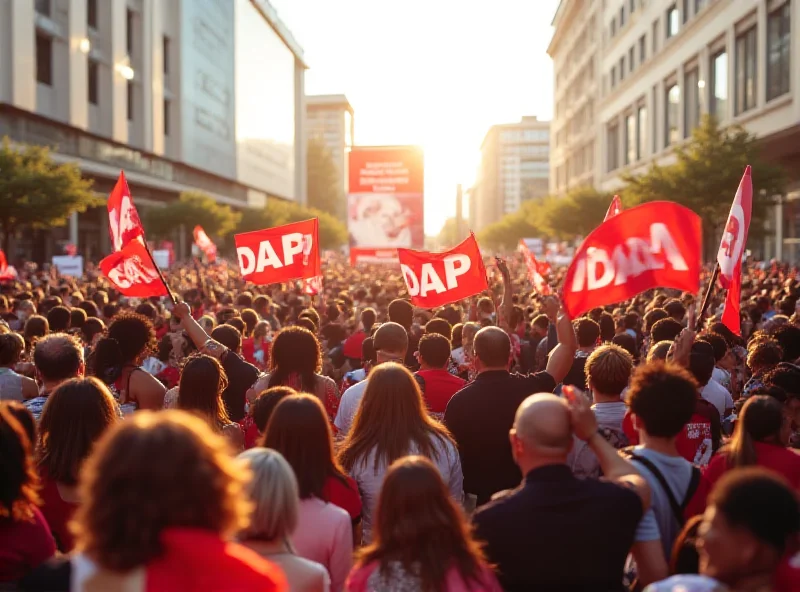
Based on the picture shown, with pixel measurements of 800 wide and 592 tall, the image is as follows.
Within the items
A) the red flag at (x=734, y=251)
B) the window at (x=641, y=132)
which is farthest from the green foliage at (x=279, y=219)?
the red flag at (x=734, y=251)

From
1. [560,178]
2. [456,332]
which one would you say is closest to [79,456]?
[456,332]

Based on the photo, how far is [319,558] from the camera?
140 inches

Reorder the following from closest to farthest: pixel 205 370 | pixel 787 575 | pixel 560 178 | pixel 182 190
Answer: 1. pixel 787 575
2. pixel 205 370
3. pixel 182 190
4. pixel 560 178

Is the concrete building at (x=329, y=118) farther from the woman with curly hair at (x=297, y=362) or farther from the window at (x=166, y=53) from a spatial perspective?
the woman with curly hair at (x=297, y=362)

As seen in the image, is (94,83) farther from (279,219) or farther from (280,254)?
(280,254)

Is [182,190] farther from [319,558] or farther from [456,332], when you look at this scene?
[319,558]

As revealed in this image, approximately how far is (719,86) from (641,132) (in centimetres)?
1465

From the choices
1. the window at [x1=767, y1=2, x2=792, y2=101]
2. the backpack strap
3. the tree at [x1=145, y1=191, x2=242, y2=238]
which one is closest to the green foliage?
the tree at [x1=145, y1=191, x2=242, y2=238]

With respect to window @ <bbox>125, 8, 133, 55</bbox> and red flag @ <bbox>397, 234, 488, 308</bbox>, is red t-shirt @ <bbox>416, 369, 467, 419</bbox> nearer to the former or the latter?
red flag @ <bbox>397, 234, 488, 308</bbox>

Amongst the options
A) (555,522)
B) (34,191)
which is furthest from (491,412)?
(34,191)

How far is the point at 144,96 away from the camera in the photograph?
53.0m

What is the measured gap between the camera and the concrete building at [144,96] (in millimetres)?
40031

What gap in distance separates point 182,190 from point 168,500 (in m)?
62.7

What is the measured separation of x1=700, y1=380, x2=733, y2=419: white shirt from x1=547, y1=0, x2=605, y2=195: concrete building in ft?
202
